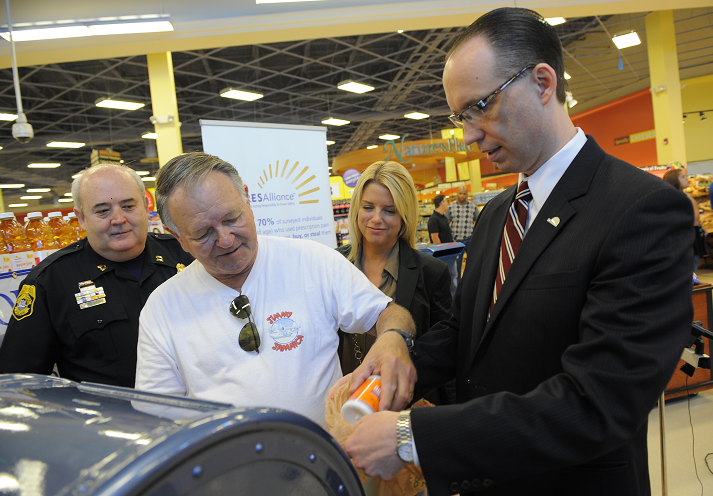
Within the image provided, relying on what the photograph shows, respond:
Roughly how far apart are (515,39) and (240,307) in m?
1.00

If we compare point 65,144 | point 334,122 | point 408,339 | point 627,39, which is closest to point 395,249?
point 408,339

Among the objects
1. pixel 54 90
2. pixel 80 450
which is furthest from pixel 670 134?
pixel 54 90

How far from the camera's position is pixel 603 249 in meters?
0.92

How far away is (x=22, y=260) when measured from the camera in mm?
2809

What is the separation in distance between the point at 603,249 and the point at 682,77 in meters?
19.9

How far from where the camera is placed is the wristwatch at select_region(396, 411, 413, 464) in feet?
2.96

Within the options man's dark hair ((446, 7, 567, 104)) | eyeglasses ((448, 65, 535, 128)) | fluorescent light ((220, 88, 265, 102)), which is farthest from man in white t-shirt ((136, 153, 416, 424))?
fluorescent light ((220, 88, 265, 102))

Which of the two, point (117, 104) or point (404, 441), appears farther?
point (117, 104)

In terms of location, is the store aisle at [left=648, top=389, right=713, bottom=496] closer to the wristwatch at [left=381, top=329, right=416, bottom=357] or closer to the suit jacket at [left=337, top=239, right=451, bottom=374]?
the suit jacket at [left=337, top=239, right=451, bottom=374]

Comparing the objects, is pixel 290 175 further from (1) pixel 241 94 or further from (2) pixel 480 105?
(1) pixel 241 94

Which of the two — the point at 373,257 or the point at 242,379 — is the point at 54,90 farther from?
the point at 242,379

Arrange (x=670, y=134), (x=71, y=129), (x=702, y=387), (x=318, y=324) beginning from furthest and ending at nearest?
(x=71, y=129) < (x=670, y=134) < (x=702, y=387) < (x=318, y=324)

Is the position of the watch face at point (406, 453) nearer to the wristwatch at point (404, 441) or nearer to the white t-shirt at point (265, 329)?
the wristwatch at point (404, 441)

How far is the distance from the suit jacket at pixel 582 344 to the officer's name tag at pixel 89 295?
1.73m
